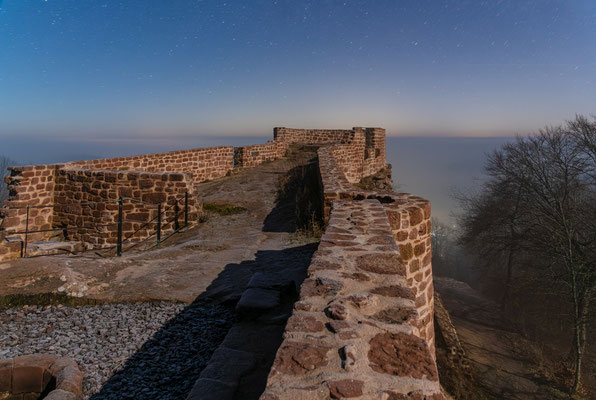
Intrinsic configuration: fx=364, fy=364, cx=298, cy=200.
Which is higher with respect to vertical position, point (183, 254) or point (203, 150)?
point (203, 150)

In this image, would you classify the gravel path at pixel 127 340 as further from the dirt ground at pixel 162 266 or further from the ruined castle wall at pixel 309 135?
the ruined castle wall at pixel 309 135

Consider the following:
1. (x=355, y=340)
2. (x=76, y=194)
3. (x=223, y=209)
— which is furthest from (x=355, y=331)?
(x=76, y=194)

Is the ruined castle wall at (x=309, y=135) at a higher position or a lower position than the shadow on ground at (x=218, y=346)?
higher

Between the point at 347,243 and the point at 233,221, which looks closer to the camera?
the point at 347,243

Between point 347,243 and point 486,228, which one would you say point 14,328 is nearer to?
point 347,243

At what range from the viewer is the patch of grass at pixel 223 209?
1005 cm

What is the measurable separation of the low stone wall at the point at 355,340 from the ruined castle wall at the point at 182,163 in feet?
27.5

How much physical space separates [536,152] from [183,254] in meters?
18.7

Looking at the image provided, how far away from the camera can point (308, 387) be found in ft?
5.03

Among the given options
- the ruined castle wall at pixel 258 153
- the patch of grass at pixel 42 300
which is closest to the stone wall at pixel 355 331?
the patch of grass at pixel 42 300

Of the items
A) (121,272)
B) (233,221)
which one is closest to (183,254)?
(121,272)

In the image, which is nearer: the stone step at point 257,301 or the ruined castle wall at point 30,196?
the stone step at point 257,301

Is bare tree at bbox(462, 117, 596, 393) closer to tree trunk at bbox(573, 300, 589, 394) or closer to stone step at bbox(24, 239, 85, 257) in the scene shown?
tree trunk at bbox(573, 300, 589, 394)

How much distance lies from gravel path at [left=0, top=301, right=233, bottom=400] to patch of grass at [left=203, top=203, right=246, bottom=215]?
566 centimetres
